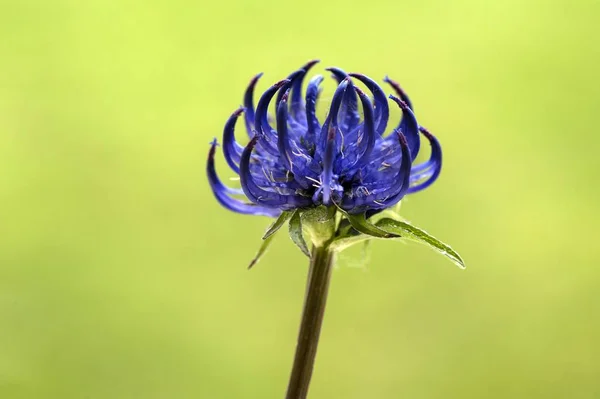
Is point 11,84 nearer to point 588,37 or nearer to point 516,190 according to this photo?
point 516,190

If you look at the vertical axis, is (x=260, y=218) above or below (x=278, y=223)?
above

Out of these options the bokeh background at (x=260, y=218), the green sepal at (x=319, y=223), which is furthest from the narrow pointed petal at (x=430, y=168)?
the bokeh background at (x=260, y=218)

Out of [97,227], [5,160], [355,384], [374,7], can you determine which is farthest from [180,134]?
[355,384]

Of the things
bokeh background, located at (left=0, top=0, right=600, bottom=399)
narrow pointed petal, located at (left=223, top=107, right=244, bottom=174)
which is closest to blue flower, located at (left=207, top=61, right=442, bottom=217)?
narrow pointed petal, located at (left=223, top=107, right=244, bottom=174)

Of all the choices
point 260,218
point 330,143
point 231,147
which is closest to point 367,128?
point 330,143

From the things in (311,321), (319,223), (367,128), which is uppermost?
(367,128)

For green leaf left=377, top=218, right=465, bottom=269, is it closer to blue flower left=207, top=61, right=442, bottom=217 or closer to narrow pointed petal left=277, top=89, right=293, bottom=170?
blue flower left=207, top=61, right=442, bottom=217

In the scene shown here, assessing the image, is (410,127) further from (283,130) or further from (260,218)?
(260,218)
